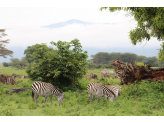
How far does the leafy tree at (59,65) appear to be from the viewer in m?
16.3

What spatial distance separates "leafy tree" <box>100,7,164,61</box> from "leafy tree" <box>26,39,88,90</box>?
218 inches

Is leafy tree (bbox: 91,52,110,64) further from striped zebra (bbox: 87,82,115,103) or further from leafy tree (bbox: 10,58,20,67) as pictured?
striped zebra (bbox: 87,82,115,103)

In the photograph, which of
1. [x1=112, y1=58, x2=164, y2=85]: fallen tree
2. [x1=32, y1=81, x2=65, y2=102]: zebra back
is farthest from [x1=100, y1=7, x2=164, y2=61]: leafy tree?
[x1=32, y1=81, x2=65, y2=102]: zebra back

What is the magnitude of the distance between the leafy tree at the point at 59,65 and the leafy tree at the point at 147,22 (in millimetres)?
5542

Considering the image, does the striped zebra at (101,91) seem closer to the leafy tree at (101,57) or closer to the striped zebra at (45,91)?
the striped zebra at (45,91)

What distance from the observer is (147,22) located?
14.8 metres

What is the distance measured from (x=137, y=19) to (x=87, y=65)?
22.5 ft

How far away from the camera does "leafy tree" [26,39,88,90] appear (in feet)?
53.4

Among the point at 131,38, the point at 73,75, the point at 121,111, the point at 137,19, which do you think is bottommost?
the point at 121,111

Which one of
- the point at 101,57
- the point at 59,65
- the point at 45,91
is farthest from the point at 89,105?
the point at 101,57

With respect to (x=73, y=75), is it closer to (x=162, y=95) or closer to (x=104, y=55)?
(x=162, y=95)
